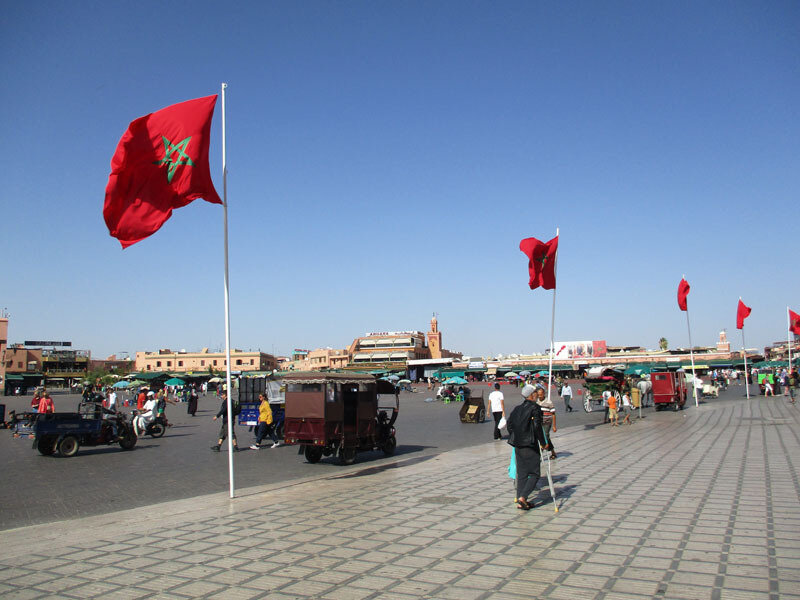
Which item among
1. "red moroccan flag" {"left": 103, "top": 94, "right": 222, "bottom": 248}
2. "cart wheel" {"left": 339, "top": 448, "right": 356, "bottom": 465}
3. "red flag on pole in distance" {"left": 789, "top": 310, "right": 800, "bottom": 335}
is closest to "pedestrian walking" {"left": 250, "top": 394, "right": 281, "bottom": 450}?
"cart wheel" {"left": 339, "top": 448, "right": 356, "bottom": 465}

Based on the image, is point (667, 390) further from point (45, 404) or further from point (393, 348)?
point (393, 348)

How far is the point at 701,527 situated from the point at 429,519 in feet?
10.3

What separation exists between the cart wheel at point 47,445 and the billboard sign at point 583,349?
125009 millimetres

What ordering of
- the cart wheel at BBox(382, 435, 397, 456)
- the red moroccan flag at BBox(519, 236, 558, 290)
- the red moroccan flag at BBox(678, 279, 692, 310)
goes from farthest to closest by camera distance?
the red moroccan flag at BBox(678, 279, 692, 310)
the red moroccan flag at BBox(519, 236, 558, 290)
the cart wheel at BBox(382, 435, 397, 456)

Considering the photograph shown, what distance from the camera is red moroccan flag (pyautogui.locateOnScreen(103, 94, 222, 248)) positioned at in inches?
348

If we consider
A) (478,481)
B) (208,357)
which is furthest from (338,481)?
(208,357)

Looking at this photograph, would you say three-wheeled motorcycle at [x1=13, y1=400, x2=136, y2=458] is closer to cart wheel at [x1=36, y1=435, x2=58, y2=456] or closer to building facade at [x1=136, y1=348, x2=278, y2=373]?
cart wheel at [x1=36, y1=435, x2=58, y2=456]

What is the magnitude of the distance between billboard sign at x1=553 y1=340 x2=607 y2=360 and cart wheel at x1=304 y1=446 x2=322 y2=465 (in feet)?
409

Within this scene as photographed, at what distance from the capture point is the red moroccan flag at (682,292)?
97.7 ft

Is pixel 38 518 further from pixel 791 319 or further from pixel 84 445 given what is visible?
pixel 791 319

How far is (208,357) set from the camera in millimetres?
127562

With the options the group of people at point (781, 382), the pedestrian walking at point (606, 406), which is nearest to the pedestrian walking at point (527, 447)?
the pedestrian walking at point (606, 406)

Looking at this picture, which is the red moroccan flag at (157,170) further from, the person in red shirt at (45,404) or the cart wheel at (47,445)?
the person in red shirt at (45,404)

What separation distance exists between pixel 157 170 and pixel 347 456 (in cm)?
739
